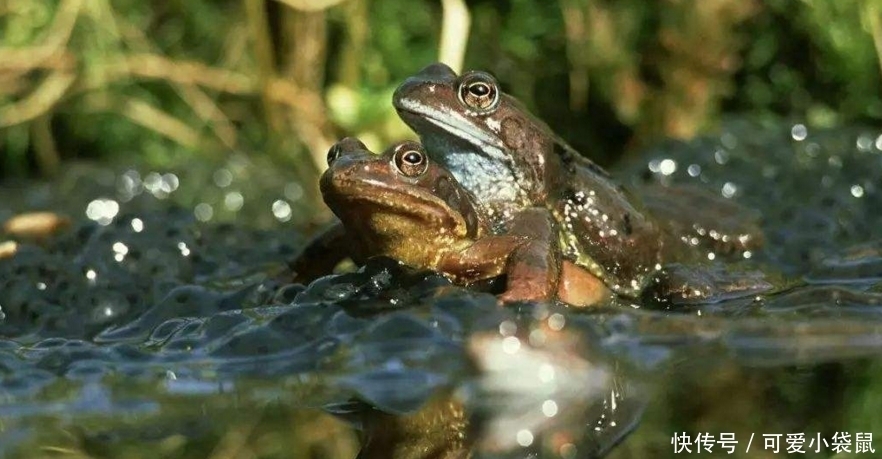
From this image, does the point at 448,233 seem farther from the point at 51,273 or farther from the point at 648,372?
the point at 51,273

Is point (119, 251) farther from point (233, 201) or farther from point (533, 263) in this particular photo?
point (533, 263)

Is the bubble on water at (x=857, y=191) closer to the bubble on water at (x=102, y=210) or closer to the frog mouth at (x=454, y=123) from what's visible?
the frog mouth at (x=454, y=123)

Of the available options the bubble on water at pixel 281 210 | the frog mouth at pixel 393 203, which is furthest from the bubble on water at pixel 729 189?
the frog mouth at pixel 393 203

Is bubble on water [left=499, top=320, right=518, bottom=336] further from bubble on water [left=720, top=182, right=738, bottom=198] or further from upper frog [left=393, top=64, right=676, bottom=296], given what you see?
bubble on water [left=720, top=182, right=738, bottom=198]

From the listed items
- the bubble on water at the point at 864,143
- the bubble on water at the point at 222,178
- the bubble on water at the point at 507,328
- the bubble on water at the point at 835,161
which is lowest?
the bubble on water at the point at 507,328

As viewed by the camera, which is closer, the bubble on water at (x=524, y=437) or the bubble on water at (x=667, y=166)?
the bubble on water at (x=524, y=437)

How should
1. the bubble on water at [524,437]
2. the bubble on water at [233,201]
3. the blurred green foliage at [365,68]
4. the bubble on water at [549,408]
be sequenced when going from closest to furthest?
the bubble on water at [524,437] < the bubble on water at [549,408] < the bubble on water at [233,201] < the blurred green foliage at [365,68]

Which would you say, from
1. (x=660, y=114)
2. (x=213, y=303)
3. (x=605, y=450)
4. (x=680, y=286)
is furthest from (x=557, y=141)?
(x=660, y=114)
